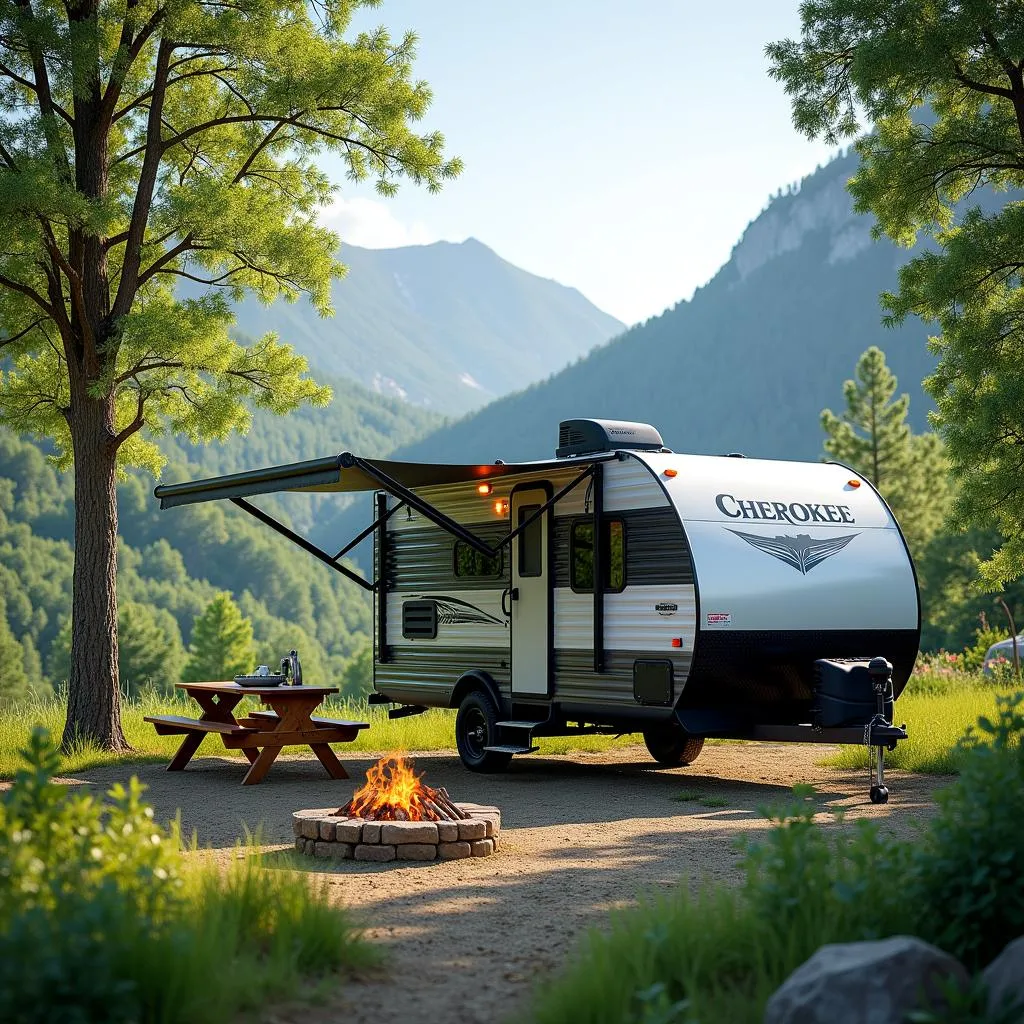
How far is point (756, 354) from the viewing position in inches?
5827

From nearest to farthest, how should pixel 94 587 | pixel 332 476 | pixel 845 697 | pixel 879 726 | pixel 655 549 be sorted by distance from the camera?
pixel 879 726 < pixel 845 697 < pixel 332 476 < pixel 655 549 < pixel 94 587

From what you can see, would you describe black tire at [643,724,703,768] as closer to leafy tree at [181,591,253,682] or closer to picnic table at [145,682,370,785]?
picnic table at [145,682,370,785]

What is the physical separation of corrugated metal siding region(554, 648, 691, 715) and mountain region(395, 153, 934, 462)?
117790 millimetres

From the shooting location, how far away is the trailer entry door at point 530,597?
43.1ft

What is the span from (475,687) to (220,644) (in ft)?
189

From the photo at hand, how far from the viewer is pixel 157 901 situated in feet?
15.9

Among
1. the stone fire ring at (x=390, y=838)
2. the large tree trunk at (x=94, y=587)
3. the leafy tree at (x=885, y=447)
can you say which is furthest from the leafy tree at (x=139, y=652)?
the stone fire ring at (x=390, y=838)

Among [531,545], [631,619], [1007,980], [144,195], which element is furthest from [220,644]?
[1007,980]

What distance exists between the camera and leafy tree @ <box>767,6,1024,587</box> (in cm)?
1509

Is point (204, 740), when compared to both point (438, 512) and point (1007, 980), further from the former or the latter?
point (1007, 980)

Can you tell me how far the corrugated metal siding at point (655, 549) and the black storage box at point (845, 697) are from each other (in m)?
1.36

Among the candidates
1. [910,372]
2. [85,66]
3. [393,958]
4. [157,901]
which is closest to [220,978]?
[157,901]

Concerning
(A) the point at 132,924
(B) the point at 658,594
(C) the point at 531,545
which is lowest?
(A) the point at 132,924

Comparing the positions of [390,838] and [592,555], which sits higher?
[592,555]
